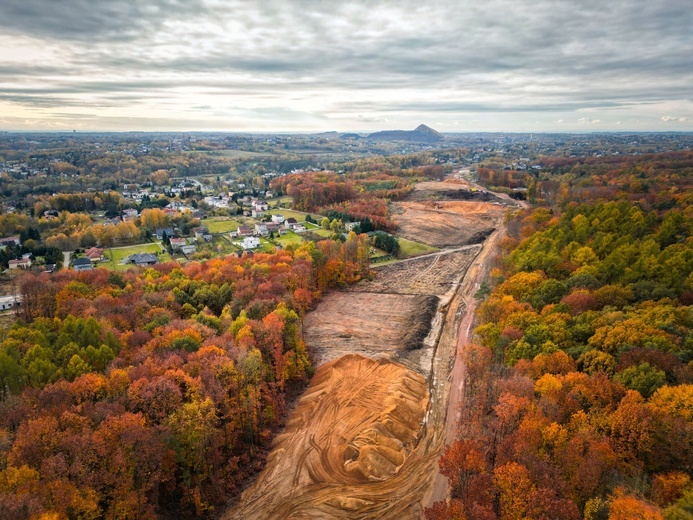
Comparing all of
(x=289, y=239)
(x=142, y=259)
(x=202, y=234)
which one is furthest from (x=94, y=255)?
(x=289, y=239)

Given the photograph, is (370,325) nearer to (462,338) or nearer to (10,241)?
(462,338)

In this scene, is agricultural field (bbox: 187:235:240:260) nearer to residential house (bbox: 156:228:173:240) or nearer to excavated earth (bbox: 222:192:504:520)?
residential house (bbox: 156:228:173:240)

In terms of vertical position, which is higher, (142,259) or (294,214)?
(294,214)

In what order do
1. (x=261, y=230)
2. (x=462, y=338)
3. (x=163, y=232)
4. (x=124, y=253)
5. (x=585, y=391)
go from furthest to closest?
(x=261, y=230) → (x=163, y=232) → (x=124, y=253) → (x=462, y=338) → (x=585, y=391)

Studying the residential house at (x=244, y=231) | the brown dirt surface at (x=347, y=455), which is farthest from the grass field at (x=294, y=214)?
the brown dirt surface at (x=347, y=455)

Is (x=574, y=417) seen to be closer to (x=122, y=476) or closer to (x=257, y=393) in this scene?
(x=257, y=393)

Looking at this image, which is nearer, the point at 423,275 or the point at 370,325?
the point at 370,325

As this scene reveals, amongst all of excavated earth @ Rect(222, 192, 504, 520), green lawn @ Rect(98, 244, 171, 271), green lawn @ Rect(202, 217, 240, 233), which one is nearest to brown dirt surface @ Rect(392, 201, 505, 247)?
excavated earth @ Rect(222, 192, 504, 520)
